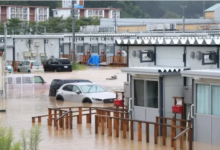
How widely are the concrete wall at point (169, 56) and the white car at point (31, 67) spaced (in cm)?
3625

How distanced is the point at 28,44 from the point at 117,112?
146 feet

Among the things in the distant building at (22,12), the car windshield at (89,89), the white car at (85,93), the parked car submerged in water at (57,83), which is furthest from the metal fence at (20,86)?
the distant building at (22,12)

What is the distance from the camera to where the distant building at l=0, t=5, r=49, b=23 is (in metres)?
148

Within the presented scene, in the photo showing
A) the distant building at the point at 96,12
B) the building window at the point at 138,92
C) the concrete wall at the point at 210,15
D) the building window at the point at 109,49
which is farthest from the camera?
the distant building at the point at 96,12

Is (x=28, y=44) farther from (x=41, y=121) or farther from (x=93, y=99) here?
(x=41, y=121)

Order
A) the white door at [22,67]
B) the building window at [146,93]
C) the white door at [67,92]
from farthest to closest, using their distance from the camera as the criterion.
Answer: the white door at [22,67], the white door at [67,92], the building window at [146,93]

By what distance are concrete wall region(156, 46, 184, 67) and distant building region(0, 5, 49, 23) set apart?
12086cm

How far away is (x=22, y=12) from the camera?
152000 mm

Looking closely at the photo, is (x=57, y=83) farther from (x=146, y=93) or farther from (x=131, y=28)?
(x=131, y=28)

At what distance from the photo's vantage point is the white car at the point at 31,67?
59625 mm

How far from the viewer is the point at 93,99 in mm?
32875

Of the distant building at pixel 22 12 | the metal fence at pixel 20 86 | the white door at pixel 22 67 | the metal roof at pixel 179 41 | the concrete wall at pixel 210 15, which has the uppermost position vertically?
the distant building at pixel 22 12

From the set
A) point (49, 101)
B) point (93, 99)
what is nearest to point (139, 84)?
point (93, 99)

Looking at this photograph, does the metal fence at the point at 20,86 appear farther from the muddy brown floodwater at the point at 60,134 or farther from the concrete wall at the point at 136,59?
the concrete wall at the point at 136,59
